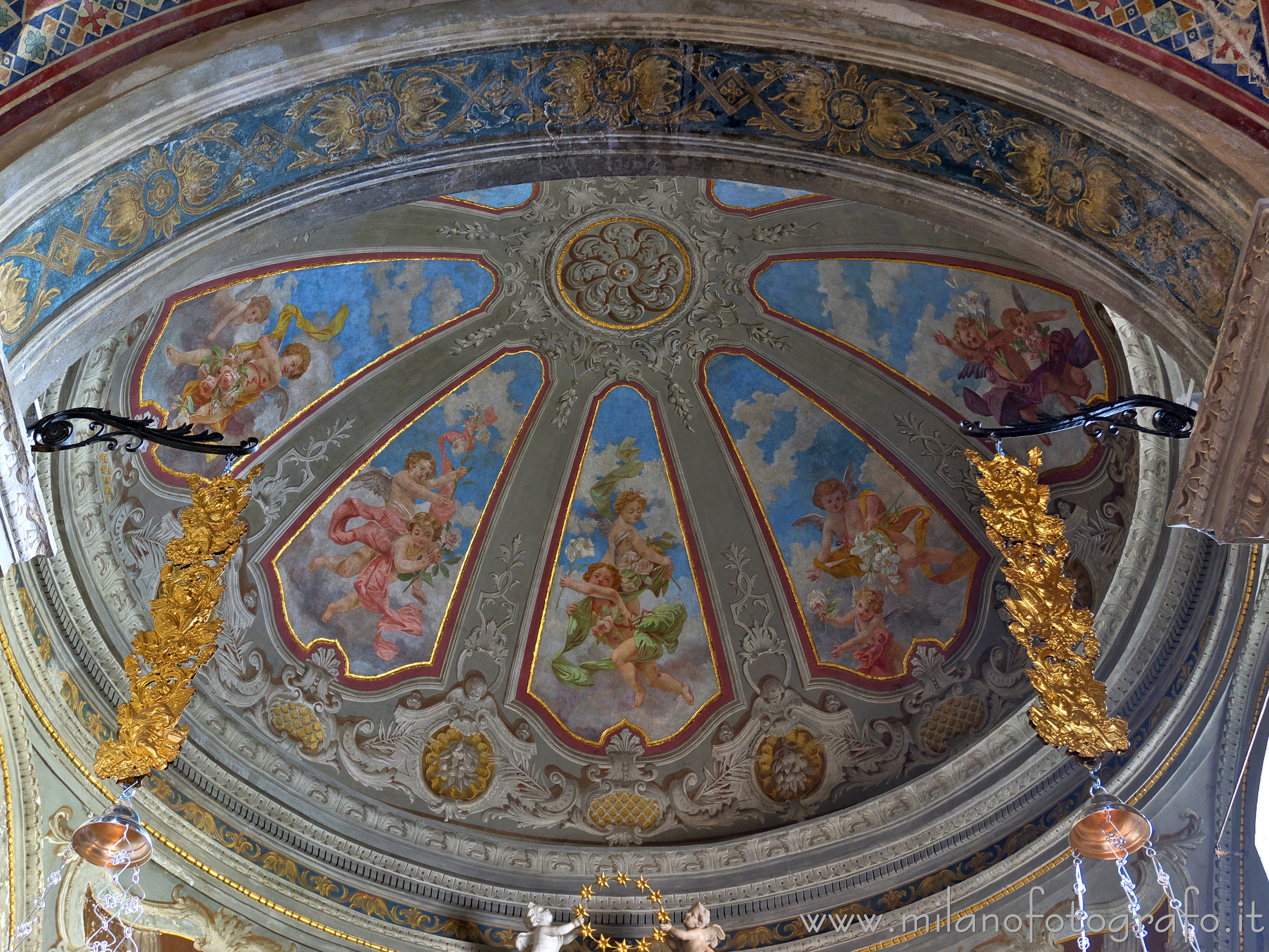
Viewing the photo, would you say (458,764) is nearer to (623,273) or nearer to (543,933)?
(543,933)

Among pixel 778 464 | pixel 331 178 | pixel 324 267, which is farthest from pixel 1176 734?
pixel 324 267

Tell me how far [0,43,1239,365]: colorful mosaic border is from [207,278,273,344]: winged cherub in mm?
5470

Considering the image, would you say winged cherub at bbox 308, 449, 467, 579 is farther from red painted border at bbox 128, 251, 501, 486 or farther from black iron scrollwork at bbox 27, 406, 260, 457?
black iron scrollwork at bbox 27, 406, 260, 457

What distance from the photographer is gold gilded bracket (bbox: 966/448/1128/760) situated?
237 inches

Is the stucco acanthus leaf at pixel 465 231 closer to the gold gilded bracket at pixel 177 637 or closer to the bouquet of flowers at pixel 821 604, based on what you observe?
the bouquet of flowers at pixel 821 604

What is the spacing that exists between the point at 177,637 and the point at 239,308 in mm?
6069

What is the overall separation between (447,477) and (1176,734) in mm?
7648

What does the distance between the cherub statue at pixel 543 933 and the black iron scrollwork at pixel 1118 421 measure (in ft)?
20.1

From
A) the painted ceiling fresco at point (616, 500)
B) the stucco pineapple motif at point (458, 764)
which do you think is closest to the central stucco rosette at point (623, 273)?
the painted ceiling fresco at point (616, 500)

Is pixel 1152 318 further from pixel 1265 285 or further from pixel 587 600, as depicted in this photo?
pixel 587 600

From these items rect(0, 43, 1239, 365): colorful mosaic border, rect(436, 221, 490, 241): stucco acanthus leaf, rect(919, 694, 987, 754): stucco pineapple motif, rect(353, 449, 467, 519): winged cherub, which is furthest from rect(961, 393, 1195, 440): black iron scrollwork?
rect(353, 449, 467, 519): winged cherub

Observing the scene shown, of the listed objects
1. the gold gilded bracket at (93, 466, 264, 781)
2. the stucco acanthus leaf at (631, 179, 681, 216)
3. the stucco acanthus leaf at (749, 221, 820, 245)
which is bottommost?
the gold gilded bracket at (93, 466, 264, 781)

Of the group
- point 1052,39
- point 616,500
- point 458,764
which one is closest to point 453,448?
point 616,500

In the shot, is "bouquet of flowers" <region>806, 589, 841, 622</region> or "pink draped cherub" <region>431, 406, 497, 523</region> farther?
"pink draped cherub" <region>431, 406, 497, 523</region>
